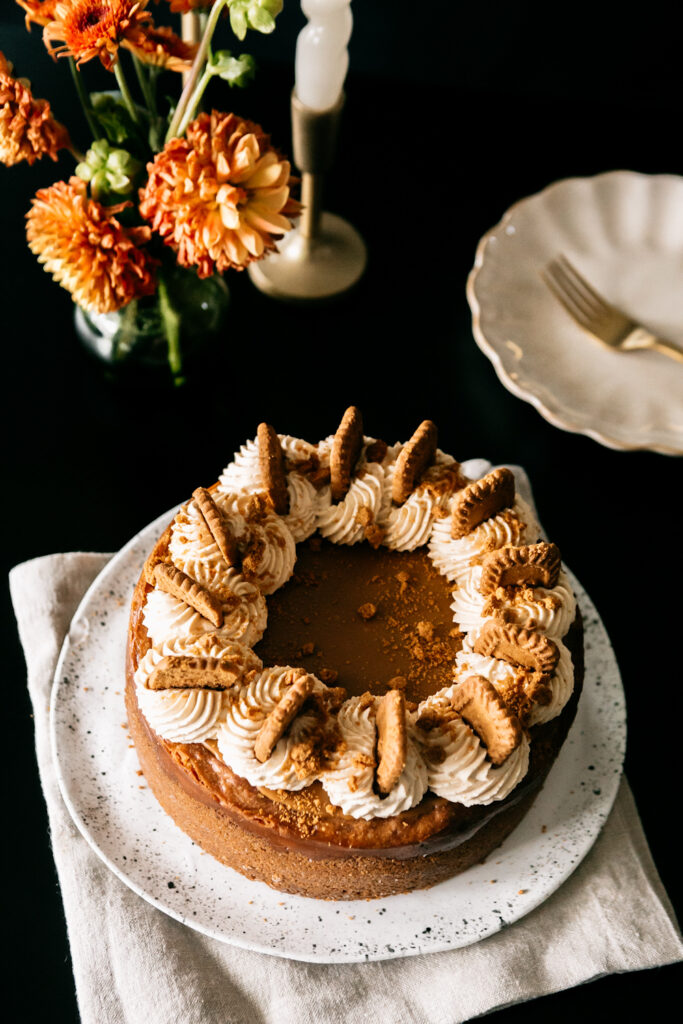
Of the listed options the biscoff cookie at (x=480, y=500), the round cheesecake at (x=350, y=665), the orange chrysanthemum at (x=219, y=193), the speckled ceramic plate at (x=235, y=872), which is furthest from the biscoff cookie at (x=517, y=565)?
the orange chrysanthemum at (x=219, y=193)

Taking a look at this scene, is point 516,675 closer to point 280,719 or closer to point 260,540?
point 280,719

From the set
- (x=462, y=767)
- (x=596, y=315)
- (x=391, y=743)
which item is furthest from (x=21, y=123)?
(x=596, y=315)

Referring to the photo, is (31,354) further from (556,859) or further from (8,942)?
(556,859)

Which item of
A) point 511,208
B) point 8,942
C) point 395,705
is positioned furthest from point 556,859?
point 511,208

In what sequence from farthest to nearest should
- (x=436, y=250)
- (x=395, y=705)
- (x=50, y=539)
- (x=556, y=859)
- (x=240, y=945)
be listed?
(x=436, y=250)
(x=50, y=539)
(x=556, y=859)
(x=240, y=945)
(x=395, y=705)

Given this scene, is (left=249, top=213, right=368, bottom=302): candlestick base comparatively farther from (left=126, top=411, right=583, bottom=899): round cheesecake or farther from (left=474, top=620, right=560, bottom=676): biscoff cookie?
(left=474, top=620, right=560, bottom=676): biscoff cookie

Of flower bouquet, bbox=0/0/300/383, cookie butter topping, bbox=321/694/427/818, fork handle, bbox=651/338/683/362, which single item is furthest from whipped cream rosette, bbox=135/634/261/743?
fork handle, bbox=651/338/683/362
